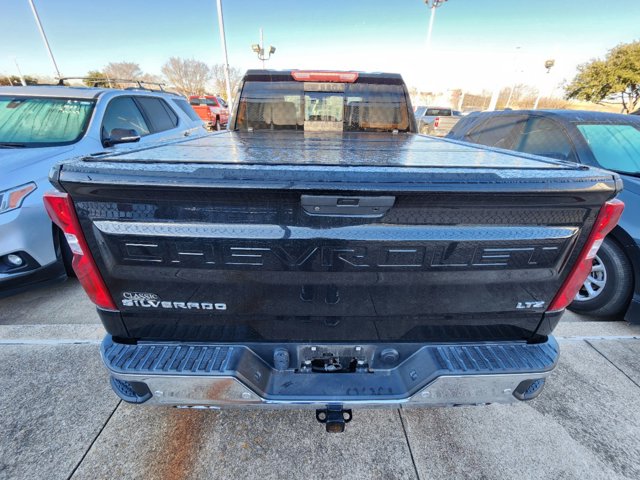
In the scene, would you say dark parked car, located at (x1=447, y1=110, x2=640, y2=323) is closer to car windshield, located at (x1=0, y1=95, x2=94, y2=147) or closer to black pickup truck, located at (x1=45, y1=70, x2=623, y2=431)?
black pickup truck, located at (x1=45, y1=70, x2=623, y2=431)

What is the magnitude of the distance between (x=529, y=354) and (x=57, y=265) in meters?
4.06

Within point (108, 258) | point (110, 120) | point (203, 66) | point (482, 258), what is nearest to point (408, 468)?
point (482, 258)

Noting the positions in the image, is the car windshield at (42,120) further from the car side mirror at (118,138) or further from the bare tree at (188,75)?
the bare tree at (188,75)

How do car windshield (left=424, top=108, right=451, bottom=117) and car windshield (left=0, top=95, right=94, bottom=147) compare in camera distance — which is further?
car windshield (left=424, top=108, right=451, bottom=117)

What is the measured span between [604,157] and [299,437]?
4058mm

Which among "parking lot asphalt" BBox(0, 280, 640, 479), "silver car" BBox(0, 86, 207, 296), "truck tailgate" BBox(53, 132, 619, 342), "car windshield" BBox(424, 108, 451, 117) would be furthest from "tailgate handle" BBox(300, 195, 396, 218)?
"car windshield" BBox(424, 108, 451, 117)

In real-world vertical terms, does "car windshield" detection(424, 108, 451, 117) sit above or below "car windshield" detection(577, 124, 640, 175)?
below

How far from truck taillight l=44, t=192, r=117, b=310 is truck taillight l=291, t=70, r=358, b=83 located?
283 centimetres

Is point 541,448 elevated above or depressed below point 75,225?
below

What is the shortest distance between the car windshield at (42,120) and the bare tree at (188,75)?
49.1m

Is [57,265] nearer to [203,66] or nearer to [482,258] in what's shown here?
[482,258]

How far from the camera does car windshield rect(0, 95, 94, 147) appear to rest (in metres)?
3.70

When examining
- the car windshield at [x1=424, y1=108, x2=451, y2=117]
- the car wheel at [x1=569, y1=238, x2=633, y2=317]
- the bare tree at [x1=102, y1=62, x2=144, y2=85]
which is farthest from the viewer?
the bare tree at [x1=102, y1=62, x2=144, y2=85]

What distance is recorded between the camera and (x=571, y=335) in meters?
2.96
